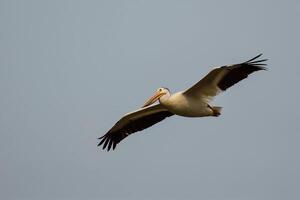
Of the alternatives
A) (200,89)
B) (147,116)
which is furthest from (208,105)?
(147,116)

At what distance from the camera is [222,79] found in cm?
1717

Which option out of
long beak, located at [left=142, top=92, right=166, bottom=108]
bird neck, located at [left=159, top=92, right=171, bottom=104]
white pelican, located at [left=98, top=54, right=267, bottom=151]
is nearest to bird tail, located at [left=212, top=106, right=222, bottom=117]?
white pelican, located at [left=98, top=54, right=267, bottom=151]

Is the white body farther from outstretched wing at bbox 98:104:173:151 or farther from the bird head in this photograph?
outstretched wing at bbox 98:104:173:151

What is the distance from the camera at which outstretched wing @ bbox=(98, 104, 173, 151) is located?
18578 millimetres

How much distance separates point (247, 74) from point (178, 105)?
5.10 feet

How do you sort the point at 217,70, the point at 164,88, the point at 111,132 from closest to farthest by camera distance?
the point at 217,70 < the point at 164,88 < the point at 111,132

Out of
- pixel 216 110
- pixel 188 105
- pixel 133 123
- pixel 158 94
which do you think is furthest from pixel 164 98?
pixel 133 123

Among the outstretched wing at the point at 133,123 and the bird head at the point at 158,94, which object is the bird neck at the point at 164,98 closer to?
the bird head at the point at 158,94

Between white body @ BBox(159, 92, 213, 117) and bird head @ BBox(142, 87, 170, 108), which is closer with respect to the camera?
white body @ BBox(159, 92, 213, 117)

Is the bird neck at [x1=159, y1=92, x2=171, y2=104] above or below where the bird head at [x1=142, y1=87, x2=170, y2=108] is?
below

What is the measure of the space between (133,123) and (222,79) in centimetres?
273

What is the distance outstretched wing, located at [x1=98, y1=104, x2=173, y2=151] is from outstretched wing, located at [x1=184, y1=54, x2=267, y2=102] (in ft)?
4.43

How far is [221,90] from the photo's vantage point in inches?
683

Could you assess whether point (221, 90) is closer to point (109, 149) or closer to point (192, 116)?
point (192, 116)
